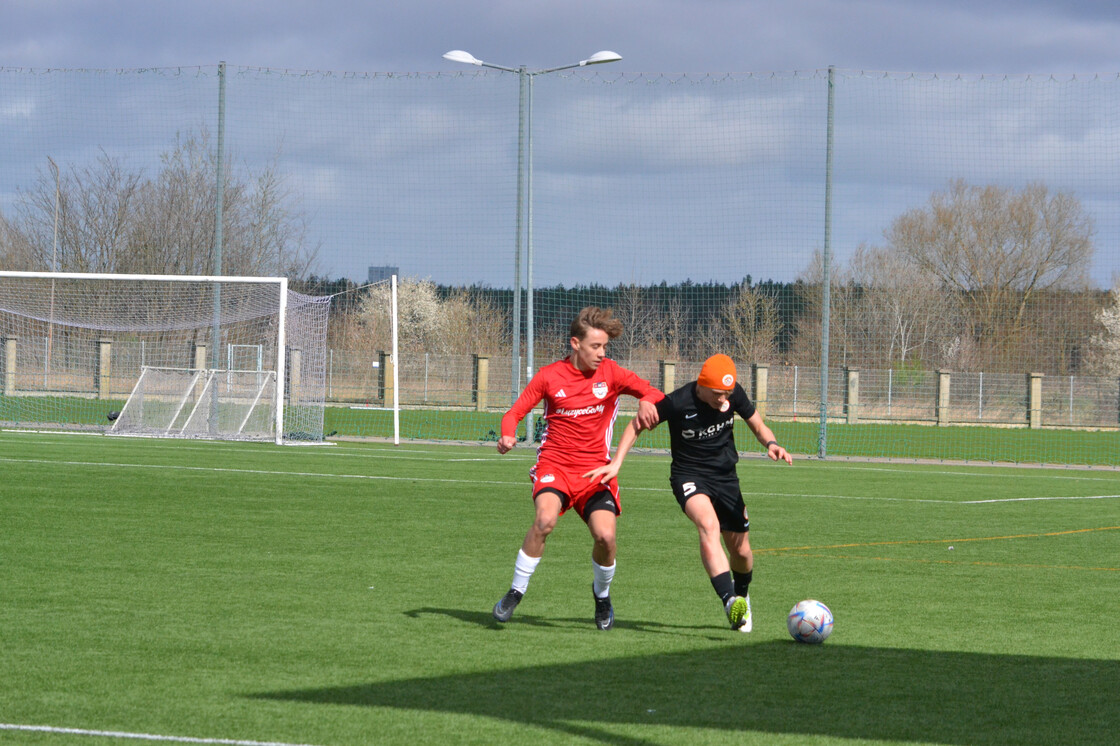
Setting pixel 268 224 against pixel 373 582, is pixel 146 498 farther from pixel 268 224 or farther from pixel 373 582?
pixel 268 224

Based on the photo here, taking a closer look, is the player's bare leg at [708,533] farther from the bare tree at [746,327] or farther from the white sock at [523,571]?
the bare tree at [746,327]

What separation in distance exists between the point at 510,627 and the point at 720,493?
4.76ft

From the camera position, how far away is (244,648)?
6.39 meters

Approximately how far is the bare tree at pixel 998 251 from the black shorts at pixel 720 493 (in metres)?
25.3

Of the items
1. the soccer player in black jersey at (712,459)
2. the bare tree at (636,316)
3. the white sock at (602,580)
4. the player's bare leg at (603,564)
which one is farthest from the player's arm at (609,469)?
the bare tree at (636,316)

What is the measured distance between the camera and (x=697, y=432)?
755cm

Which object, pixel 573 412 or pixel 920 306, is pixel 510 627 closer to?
pixel 573 412

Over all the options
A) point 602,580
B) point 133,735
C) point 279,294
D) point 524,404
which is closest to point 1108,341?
point 279,294

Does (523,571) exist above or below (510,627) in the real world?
above

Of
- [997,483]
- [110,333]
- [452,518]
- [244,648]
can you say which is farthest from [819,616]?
[110,333]

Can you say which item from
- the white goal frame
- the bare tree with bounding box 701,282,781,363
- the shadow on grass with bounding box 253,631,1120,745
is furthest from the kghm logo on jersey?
the bare tree with bounding box 701,282,781,363

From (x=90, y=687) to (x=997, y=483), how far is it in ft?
57.4

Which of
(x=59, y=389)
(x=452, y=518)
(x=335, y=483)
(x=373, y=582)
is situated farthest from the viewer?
(x=59, y=389)

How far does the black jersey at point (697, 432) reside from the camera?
297 inches
